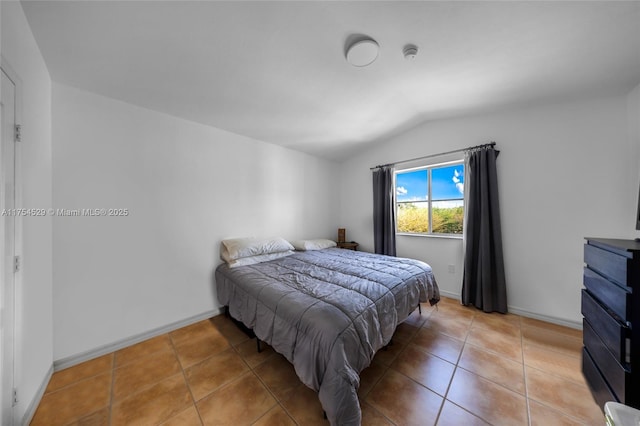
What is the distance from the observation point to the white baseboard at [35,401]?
1.25m

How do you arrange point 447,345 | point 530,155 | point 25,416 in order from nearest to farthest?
point 25,416, point 447,345, point 530,155

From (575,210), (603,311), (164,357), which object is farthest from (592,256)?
(164,357)

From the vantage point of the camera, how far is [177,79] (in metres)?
1.84

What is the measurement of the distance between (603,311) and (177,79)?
3610 mm

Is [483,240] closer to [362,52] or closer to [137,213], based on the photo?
[362,52]

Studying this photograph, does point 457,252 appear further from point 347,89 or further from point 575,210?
point 347,89

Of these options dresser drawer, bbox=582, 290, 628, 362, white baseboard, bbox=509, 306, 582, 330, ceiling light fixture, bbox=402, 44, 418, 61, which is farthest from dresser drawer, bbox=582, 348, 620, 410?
ceiling light fixture, bbox=402, 44, 418, 61

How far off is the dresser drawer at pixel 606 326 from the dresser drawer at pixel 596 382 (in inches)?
9.4

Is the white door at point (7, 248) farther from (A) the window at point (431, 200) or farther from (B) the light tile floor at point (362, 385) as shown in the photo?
(A) the window at point (431, 200)

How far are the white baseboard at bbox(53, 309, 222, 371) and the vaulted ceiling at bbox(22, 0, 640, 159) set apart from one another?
90.8 inches

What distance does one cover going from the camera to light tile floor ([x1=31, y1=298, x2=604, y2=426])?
130cm

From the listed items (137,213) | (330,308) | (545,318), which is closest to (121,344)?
(137,213)

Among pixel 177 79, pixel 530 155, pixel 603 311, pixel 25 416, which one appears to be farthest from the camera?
pixel 530 155

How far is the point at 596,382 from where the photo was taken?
55.4 inches
